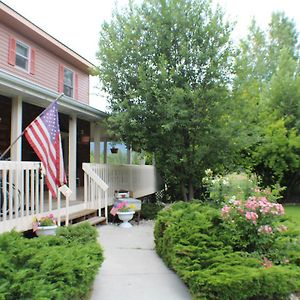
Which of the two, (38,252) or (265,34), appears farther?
(265,34)

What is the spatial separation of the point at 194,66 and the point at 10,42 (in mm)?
5820

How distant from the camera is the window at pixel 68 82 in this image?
1363 centimetres

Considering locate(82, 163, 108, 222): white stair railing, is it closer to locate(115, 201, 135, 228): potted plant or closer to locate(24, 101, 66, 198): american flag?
locate(115, 201, 135, 228): potted plant

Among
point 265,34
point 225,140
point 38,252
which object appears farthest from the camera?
point 265,34

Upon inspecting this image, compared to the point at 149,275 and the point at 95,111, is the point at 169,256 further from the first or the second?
the point at 95,111

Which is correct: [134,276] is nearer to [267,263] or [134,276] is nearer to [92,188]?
[267,263]

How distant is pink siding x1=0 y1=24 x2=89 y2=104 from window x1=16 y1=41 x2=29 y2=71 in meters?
0.17

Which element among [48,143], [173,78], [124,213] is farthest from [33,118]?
[48,143]

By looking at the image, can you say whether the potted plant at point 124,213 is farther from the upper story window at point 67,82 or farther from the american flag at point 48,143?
the upper story window at point 67,82

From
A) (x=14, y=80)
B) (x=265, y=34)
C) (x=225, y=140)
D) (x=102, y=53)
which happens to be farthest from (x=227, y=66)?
(x=265, y=34)

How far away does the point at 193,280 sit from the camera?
3480mm

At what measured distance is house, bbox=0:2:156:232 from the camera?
5.62 meters

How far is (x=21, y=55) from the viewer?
36.6ft

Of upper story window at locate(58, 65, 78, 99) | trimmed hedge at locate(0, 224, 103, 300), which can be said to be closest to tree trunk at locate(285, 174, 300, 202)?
upper story window at locate(58, 65, 78, 99)
